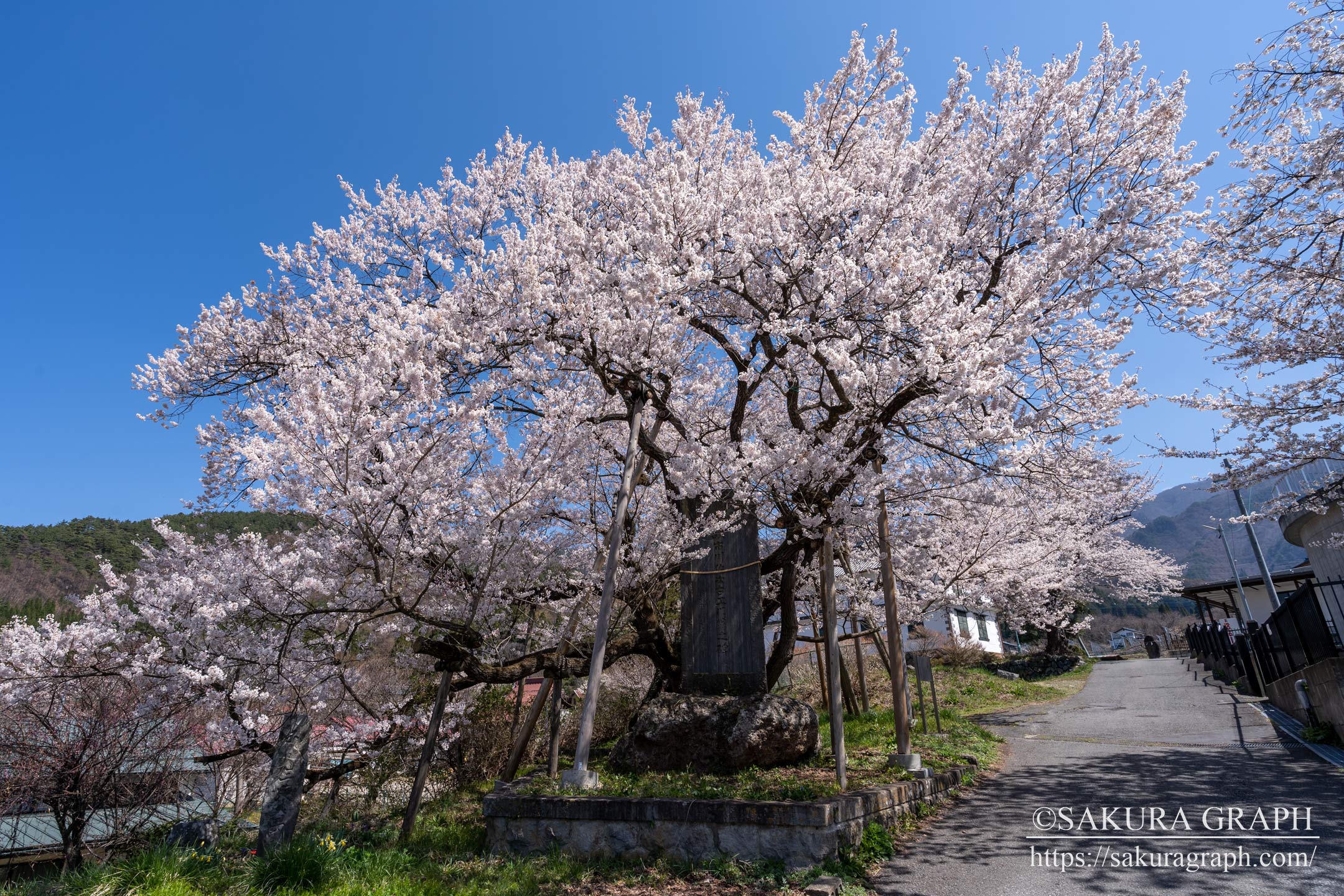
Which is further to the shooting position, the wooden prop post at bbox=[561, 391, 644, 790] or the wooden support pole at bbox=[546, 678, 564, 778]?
the wooden support pole at bbox=[546, 678, 564, 778]

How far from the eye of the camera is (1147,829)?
20.7ft

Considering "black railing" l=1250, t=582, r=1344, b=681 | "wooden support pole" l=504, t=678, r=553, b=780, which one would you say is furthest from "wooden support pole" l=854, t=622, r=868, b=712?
"wooden support pole" l=504, t=678, r=553, b=780

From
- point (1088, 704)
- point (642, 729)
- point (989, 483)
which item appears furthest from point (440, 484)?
point (1088, 704)

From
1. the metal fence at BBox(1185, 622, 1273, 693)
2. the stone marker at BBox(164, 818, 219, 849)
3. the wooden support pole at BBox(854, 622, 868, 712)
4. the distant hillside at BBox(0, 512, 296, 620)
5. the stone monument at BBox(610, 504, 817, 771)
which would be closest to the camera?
the stone marker at BBox(164, 818, 219, 849)

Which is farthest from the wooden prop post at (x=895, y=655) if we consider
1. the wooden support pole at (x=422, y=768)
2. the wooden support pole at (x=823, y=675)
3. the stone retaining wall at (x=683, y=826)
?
the wooden support pole at (x=422, y=768)

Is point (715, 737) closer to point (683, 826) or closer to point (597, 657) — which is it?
point (683, 826)

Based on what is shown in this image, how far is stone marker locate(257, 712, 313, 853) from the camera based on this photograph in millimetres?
5824

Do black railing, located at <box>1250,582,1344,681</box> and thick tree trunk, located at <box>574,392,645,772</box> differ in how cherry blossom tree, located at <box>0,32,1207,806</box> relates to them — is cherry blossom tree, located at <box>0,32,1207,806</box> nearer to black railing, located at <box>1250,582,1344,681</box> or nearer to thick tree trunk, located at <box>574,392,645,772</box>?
thick tree trunk, located at <box>574,392,645,772</box>

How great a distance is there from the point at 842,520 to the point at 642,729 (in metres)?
3.76

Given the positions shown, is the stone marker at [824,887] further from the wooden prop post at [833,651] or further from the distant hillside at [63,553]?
the distant hillside at [63,553]

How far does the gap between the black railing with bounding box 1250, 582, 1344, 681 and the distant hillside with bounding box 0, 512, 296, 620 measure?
22965 millimetres

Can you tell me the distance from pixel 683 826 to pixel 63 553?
40332 millimetres

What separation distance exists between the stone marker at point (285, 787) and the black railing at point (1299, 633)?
13.4 m

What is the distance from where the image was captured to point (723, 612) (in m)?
9.43
